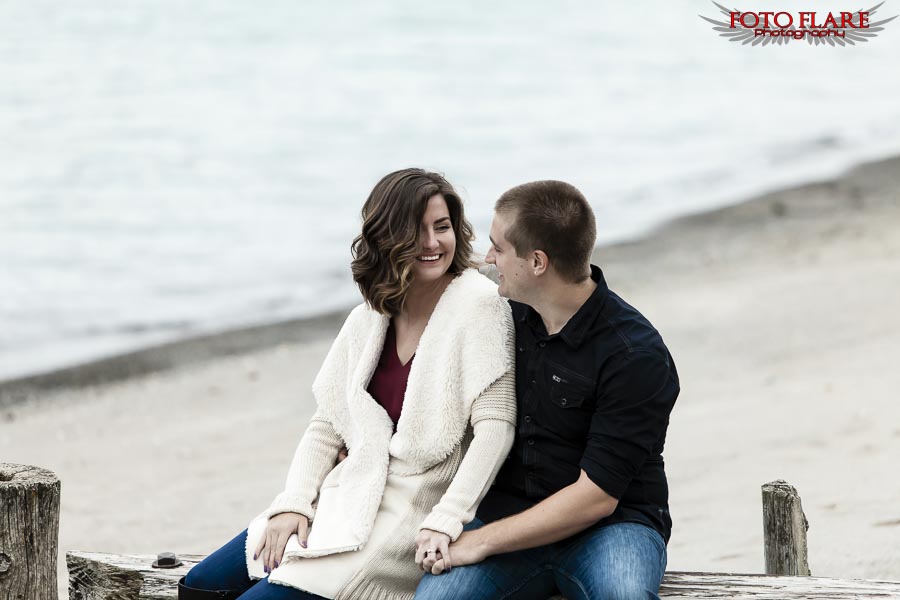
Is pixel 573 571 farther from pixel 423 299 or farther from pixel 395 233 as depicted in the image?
pixel 395 233

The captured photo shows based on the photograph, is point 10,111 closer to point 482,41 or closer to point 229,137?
point 229,137

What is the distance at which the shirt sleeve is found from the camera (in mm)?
3045

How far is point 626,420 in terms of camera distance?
3.05 metres

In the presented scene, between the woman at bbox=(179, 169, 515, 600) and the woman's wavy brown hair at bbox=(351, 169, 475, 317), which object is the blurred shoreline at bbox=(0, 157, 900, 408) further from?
the woman's wavy brown hair at bbox=(351, 169, 475, 317)

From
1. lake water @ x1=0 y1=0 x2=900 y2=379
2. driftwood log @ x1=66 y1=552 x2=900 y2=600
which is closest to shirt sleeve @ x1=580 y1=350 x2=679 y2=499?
driftwood log @ x1=66 y1=552 x2=900 y2=600

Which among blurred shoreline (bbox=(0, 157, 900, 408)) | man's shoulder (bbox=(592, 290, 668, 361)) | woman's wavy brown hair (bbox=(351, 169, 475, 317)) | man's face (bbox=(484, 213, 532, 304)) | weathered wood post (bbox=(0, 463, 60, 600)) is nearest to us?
man's shoulder (bbox=(592, 290, 668, 361))

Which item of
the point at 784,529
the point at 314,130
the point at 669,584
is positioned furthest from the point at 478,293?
the point at 314,130

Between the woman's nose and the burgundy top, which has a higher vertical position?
the woman's nose

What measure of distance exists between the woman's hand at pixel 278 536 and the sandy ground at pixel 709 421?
8.65ft

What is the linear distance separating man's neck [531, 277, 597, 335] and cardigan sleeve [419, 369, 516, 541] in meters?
0.20

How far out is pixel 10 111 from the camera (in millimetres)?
27281

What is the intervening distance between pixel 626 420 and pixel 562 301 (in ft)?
1.21

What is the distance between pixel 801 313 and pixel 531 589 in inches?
287

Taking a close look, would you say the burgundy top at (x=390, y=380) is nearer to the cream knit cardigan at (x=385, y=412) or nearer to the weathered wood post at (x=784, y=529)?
the cream knit cardigan at (x=385, y=412)
